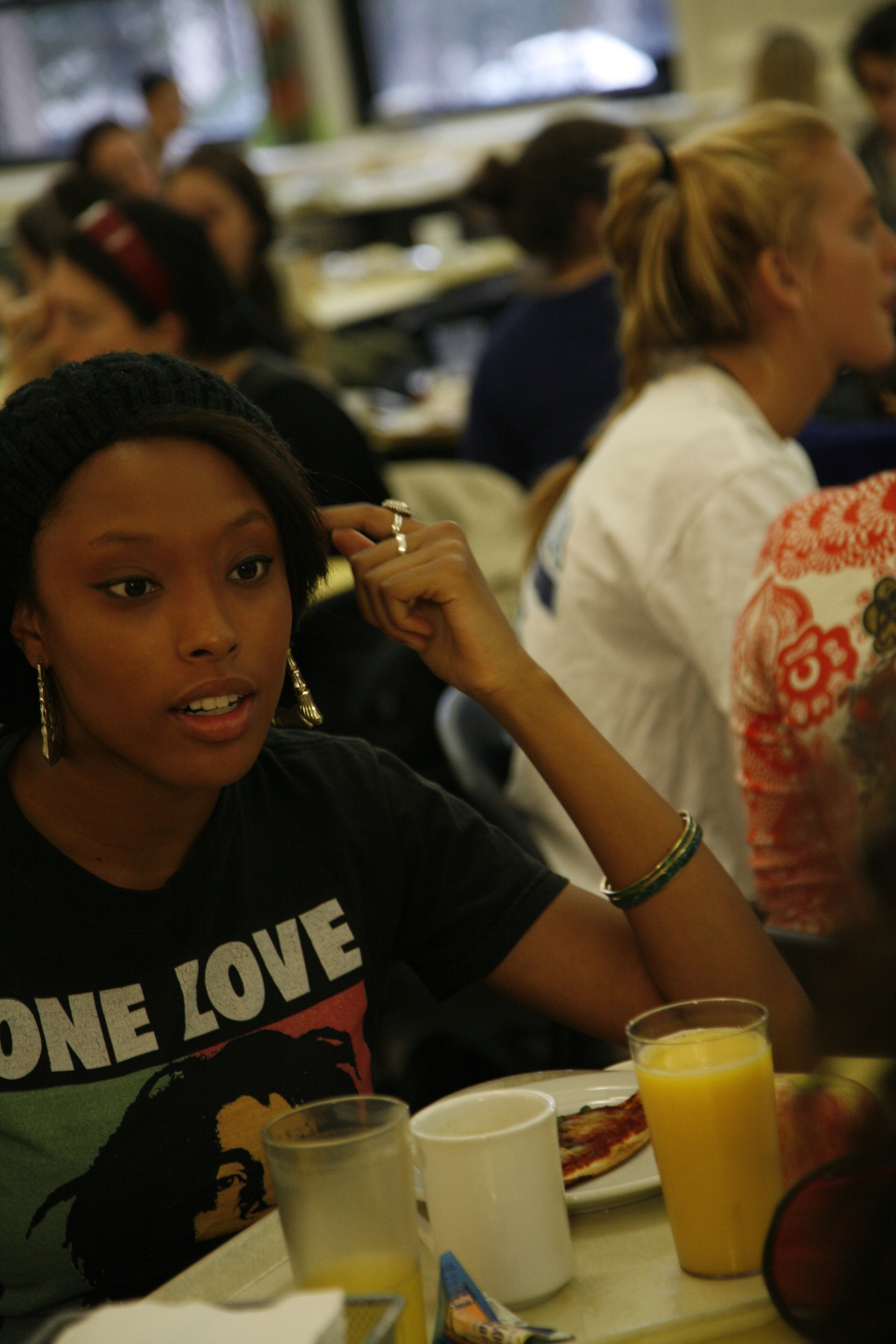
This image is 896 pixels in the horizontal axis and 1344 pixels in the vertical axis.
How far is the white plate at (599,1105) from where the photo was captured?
2.80ft

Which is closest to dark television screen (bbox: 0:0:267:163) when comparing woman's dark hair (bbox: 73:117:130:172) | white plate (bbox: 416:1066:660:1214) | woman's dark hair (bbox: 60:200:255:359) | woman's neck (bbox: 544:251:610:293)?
woman's dark hair (bbox: 73:117:130:172)

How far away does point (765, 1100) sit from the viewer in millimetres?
800

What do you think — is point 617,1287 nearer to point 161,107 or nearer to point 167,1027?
point 167,1027

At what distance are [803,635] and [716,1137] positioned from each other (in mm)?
666

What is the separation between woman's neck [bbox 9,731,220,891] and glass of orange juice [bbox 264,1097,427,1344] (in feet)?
1.38

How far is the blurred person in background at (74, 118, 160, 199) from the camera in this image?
587 centimetres

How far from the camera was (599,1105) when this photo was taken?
984 mm

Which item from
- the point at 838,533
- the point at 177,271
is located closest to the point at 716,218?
the point at 838,533

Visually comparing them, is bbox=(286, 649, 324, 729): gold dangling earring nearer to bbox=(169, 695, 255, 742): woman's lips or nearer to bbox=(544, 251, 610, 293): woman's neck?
bbox=(169, 695, 255, 742): woman's lips

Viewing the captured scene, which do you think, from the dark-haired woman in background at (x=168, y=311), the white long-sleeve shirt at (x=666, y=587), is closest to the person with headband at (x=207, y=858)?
the white long-sleeve shirt at (x=666, y=587)

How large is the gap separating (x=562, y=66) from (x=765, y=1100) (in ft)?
32.4

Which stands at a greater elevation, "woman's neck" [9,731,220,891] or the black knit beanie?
the black knit beanie

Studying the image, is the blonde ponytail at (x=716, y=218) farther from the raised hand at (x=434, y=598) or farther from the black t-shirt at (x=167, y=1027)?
the black t-shirt at (x=167, y=1027)

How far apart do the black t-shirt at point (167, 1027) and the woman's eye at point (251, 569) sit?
0.70 ft
